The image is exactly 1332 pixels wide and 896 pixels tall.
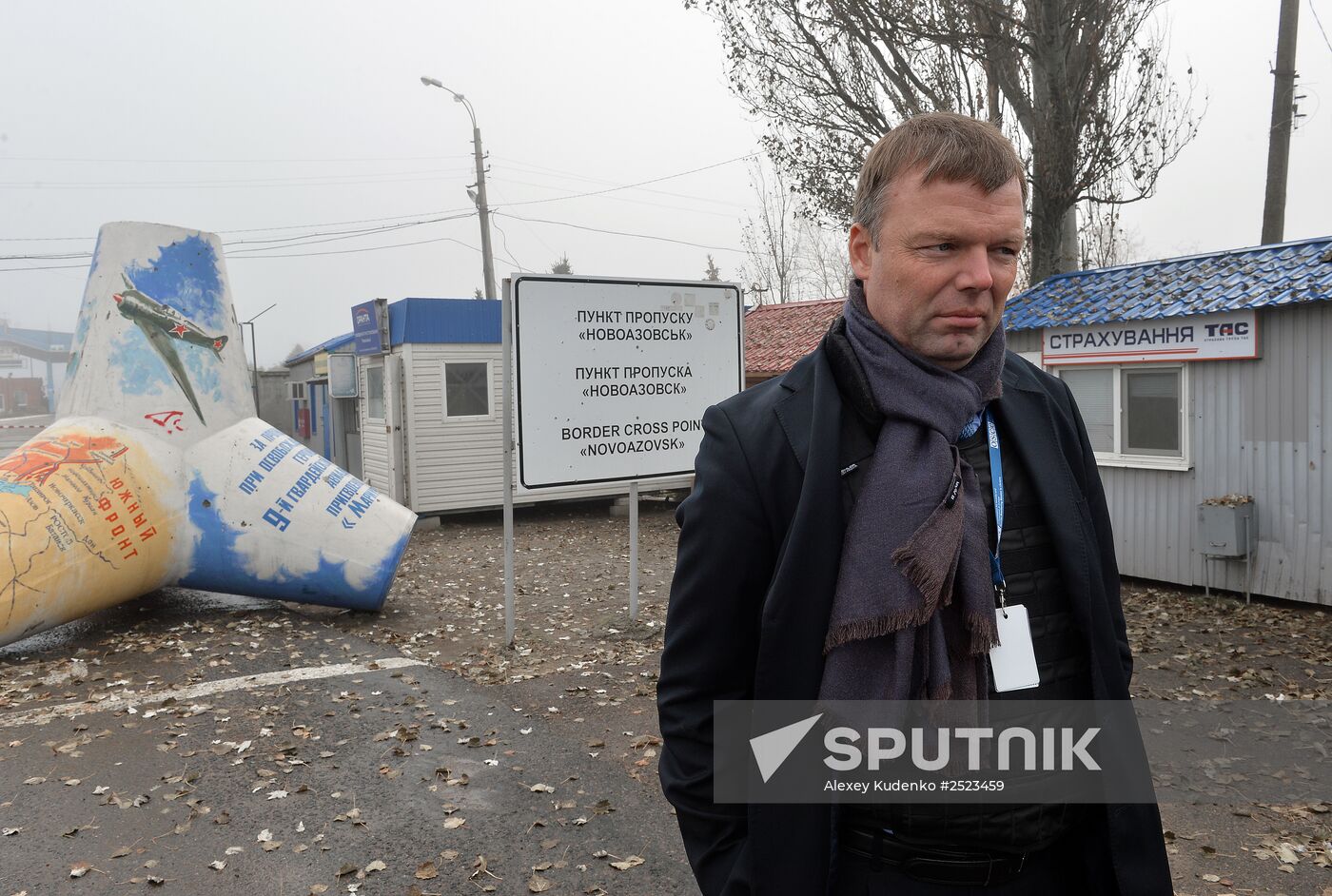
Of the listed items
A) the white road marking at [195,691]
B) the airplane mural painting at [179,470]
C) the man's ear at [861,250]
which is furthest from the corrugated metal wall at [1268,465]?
the man's ear at [861,250]

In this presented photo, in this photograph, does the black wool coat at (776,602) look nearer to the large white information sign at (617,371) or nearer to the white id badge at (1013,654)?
the white id badge at (1013,654)

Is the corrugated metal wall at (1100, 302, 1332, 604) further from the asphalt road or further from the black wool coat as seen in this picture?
the black wool coat

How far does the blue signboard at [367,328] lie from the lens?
51.5ft

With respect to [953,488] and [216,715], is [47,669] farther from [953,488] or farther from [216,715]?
[953,488]

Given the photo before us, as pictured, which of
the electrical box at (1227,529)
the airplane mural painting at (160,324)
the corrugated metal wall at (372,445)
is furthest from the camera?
the corrugated metal wall at (372,445)

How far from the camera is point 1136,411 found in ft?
33.1

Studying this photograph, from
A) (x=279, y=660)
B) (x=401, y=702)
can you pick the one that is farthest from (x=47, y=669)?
(x=401, y=702)

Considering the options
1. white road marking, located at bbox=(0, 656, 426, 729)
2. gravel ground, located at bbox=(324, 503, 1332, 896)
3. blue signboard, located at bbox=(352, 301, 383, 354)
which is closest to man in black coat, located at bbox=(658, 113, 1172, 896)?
gravel ground, located at bbox=(324, 503, 1332, 896)

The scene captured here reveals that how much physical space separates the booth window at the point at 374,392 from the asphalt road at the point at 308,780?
365 inches

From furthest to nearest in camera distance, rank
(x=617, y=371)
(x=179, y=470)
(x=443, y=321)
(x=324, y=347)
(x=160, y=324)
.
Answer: (x=324, y=347) < (x=443, y=321) < (x=160, y=324) < (x=179, y=470) < (x=617, y=371)

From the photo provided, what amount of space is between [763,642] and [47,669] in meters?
7.05

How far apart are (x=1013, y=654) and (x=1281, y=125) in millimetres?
13869

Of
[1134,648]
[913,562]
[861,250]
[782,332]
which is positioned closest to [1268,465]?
[1134,648]

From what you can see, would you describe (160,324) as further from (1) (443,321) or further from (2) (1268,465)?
(2) (1268,465)
